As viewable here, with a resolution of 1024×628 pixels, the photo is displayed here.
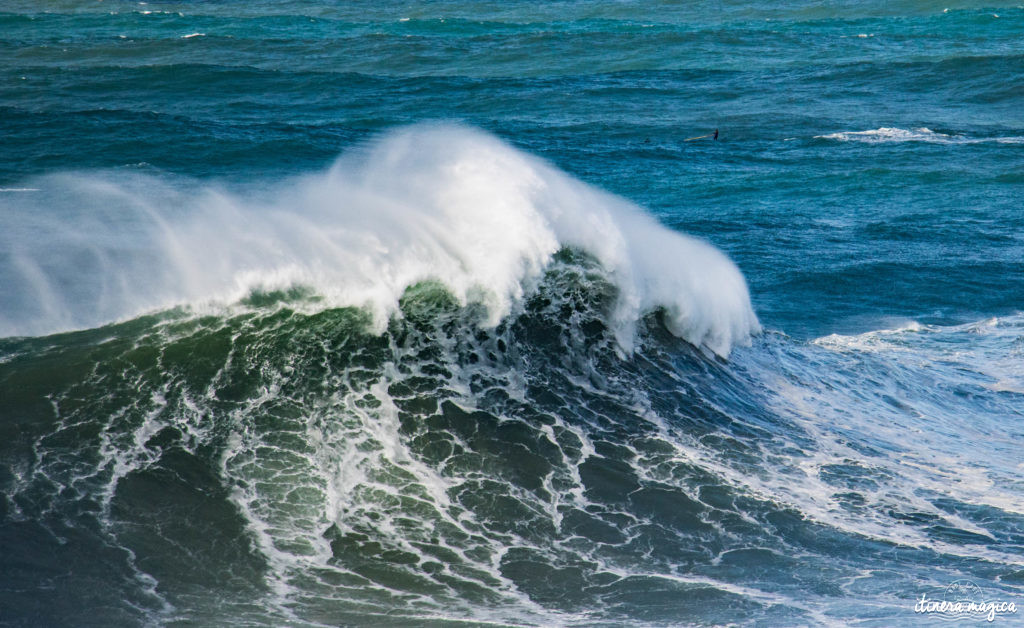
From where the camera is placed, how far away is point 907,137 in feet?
94.6

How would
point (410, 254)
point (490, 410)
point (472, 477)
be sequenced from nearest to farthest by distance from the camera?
point (472, 477) < point (490, 410) < point (410, 254)

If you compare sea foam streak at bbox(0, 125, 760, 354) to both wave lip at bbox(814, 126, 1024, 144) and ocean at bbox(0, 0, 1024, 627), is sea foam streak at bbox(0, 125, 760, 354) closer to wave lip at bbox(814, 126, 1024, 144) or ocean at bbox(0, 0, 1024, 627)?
ocean at bbox(0, 0, 1024, 627)

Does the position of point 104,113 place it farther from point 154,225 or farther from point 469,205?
point 469,205

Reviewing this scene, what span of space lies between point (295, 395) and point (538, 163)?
14.8 ft

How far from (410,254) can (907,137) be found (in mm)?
22684

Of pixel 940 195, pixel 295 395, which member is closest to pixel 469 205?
pixel 295 395

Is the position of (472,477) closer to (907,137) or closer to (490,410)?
(490,410)

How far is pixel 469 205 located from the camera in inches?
420

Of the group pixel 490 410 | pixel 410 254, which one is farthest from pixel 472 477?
pixel 410 254

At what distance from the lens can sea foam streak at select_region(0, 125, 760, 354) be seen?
10023mm

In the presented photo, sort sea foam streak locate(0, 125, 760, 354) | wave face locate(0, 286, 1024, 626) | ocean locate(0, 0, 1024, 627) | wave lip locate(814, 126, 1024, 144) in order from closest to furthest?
wave face locate(0, 286, 1024, 626), ocean locate(0, 0, 1024, 627), sea foam streak locate(0, 125, 760, 354), wave lip locate(814, 126, 1024, 144)

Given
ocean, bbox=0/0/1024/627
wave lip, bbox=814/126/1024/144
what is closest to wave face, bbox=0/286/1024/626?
ocean, bbox=0/0/1024/627

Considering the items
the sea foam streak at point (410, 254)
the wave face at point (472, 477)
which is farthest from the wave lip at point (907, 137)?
the wave face at point (472, 477)

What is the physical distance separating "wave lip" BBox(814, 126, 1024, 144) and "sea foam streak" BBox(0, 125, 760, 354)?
17.2m
